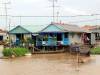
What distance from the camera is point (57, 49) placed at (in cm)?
3216

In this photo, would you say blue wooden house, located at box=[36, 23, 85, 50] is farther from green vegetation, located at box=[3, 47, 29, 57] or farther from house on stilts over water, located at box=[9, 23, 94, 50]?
green vegetation, located at box=[3, 47, 29, 57]

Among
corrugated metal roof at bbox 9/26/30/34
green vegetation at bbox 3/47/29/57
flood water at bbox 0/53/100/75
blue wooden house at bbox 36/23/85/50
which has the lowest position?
flood water at bbox 0/53/100/75

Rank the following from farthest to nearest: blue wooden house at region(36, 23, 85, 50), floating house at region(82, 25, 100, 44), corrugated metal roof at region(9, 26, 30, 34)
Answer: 1. floating house at region(82, 25, 100, 44)
2. corrugated metal roof at region(9, 26, 30, 34)
3. blue wooden house at region(36, 23, 85, 50)

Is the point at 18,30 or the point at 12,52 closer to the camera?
the point at 12,52

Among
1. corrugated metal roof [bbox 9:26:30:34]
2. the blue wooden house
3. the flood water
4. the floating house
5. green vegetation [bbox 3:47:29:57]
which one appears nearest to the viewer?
the flood water

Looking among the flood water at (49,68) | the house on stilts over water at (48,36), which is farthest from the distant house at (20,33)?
the flood water at (49,68)

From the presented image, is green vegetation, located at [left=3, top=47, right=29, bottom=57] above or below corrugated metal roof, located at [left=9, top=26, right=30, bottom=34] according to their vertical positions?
below

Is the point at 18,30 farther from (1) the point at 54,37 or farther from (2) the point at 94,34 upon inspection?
(2) the point at 94,34

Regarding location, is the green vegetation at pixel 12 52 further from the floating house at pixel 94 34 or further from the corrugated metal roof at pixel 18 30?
the floating house at pixel 94 34

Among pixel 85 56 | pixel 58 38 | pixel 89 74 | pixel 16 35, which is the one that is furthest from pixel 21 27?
pixel 89 74

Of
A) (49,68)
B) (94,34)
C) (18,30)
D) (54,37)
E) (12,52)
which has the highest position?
(18,30)

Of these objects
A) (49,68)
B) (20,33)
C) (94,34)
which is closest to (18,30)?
(20,33)

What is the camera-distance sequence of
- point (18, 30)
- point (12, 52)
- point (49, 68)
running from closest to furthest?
1. point (49, 68)
2. point (12, 52)
3. point (18, 30)

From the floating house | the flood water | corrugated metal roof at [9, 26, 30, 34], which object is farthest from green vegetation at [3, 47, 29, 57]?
the floating house
